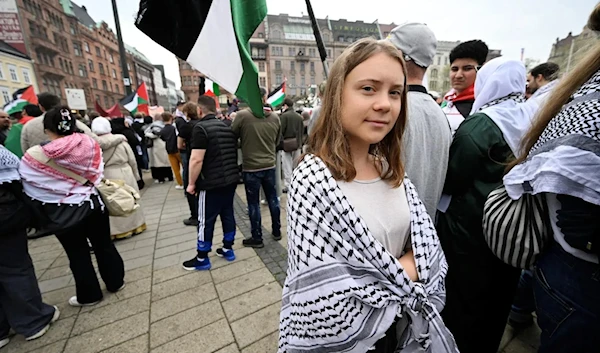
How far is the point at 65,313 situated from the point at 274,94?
658 centimetres

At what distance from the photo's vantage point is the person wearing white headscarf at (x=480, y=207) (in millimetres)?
1542

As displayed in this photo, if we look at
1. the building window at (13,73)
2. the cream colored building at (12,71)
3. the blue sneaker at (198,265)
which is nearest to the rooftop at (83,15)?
the cream colored building at (12,71)

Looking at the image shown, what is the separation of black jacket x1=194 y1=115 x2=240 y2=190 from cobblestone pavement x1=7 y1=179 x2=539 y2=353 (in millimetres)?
1143

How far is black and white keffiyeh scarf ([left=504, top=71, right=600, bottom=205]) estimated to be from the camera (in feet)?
2.86

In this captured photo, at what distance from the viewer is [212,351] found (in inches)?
85.0

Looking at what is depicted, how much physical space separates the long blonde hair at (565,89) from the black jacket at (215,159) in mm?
2796

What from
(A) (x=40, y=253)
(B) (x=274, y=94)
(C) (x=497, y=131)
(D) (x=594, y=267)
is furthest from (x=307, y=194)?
(B) (x=274, y=94)

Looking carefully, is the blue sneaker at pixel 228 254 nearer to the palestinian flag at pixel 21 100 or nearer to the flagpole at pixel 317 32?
the flagpole at pixel 317 32

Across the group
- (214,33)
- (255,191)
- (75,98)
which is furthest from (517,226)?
(75,98)

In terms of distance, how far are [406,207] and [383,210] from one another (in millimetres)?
145

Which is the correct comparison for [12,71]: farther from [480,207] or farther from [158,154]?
[480,207]

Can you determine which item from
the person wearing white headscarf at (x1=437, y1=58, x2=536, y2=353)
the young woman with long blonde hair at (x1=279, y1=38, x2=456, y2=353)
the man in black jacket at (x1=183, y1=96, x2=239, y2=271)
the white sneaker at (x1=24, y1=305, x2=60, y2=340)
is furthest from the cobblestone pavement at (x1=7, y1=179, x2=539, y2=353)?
the young woman with long blonde hair at (x1=279, y1=38, x2=456, y2=353)

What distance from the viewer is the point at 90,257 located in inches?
106

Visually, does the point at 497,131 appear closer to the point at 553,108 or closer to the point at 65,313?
the point at 553,108
